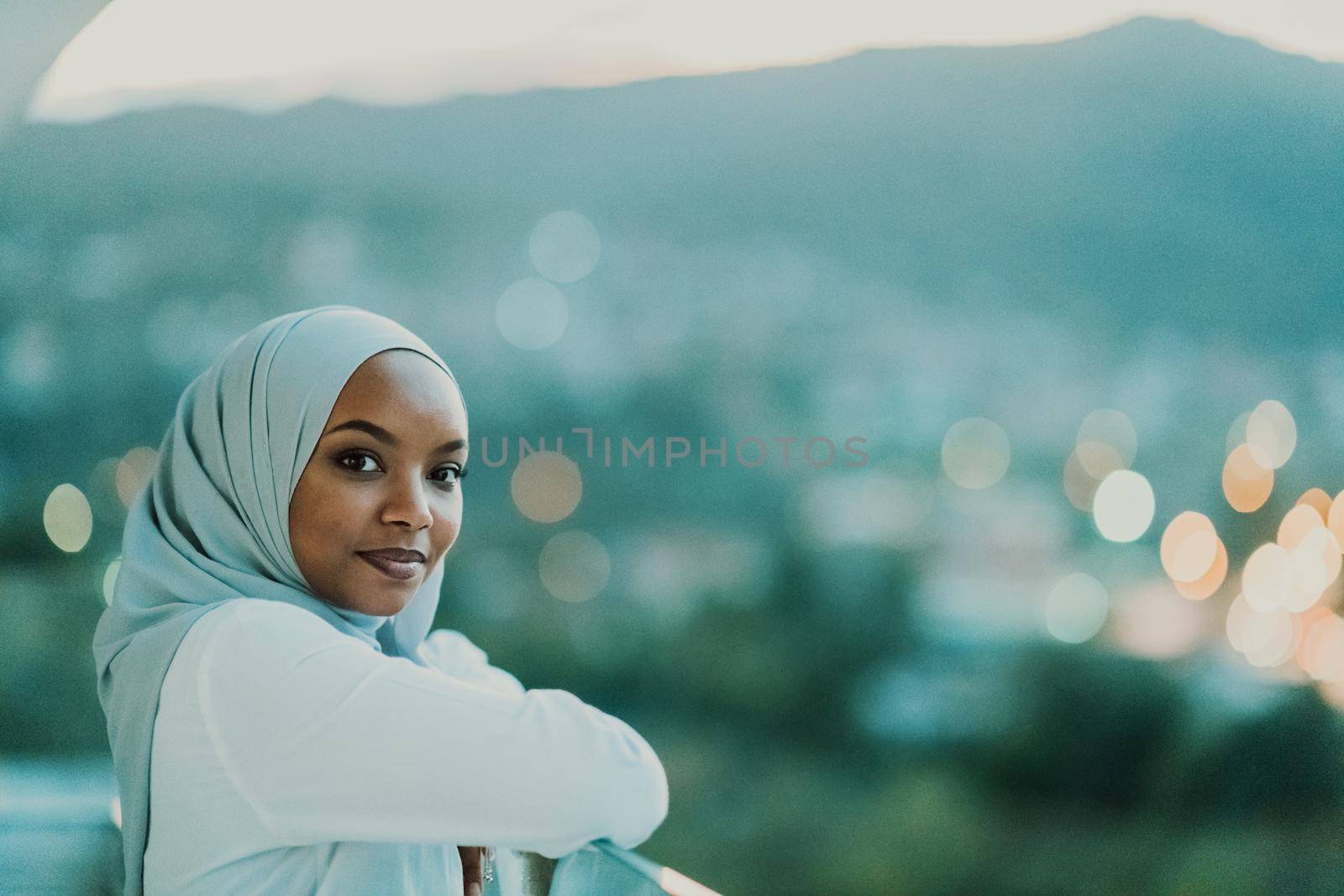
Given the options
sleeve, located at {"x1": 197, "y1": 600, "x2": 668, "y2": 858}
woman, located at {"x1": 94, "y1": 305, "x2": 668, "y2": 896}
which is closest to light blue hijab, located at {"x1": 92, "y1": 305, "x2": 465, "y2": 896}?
woman, located at {"x1": 94, "y1": 305, "x2": 668, "y2": 896}

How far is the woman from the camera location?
0.67m

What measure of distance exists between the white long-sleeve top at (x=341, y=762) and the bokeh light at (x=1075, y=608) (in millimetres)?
1640

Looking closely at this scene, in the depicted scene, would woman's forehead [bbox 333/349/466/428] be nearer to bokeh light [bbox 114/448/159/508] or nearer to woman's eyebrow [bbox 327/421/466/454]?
woman's eyebrow [bbox 327/421/466/454]

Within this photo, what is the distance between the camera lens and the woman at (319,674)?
26.4 inches

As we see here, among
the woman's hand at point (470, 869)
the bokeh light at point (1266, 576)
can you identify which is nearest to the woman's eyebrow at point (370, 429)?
the woman's hand at point (470, 869)

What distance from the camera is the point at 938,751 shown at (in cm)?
221

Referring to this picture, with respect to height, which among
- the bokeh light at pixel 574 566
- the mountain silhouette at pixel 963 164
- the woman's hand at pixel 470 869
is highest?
the mountain silhouette at pixel 963 164

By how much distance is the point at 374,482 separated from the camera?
0.84 metres

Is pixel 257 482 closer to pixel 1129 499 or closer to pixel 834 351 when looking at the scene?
pixel 834 351

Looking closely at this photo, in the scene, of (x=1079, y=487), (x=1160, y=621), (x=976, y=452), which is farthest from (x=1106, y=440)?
(x=1160, y=621)

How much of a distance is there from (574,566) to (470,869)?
130 cm

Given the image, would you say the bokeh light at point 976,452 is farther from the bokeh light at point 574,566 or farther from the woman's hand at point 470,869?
the woman's hand at point 470,869

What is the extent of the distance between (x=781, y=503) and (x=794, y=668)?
12.6 inches

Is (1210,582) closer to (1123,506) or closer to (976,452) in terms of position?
(1123,506)
